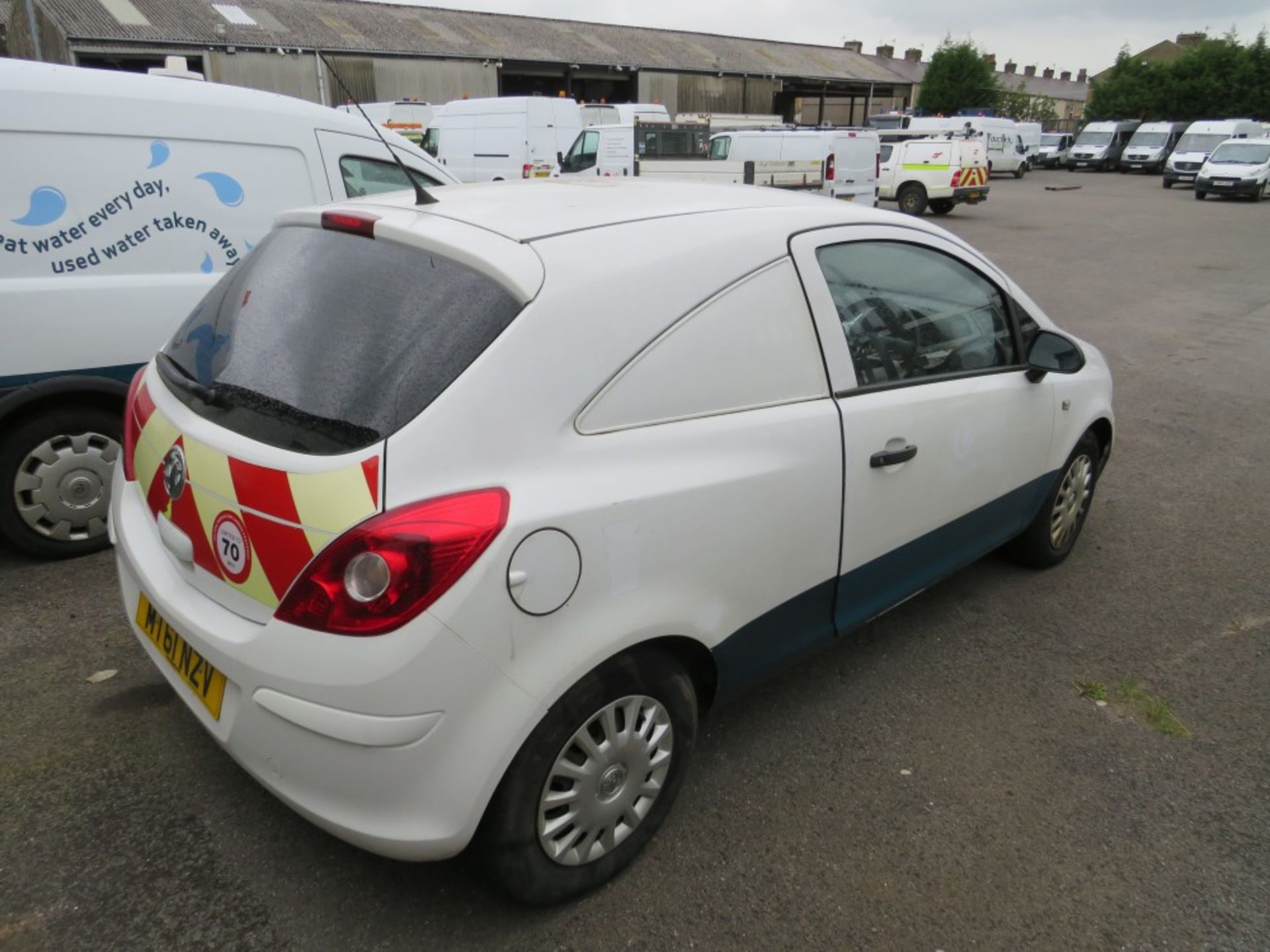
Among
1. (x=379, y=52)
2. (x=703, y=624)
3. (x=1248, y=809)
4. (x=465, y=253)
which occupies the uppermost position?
(x=379, y=52)

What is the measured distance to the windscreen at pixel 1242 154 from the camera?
26.8m

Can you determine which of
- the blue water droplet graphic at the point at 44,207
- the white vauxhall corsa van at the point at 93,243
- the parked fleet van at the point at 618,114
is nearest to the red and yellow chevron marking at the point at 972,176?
the parked fleet van at the point at 618,114

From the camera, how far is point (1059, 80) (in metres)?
105

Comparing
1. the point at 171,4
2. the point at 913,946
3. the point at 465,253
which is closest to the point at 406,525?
the point at 465,253

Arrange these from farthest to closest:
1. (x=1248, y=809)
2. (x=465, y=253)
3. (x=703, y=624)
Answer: (x=1248, y=809) < (x=703, y=624) < (x=465, y=253)

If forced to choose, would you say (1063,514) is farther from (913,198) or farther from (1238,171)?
(1238,171)

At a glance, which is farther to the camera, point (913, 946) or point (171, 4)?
point (171, 4)

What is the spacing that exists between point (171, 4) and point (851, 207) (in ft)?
120

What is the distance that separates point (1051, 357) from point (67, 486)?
4064 millimetres

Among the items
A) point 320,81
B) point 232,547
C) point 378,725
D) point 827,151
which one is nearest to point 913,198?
point 827,151

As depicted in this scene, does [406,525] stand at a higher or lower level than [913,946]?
higher

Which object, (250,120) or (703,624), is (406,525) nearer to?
(703,624)

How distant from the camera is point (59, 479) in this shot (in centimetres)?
379

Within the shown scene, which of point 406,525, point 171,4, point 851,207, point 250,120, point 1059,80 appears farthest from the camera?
point 1059,80
